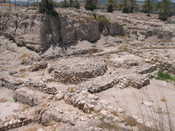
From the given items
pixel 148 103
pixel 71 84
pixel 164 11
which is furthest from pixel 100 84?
pixel 164 11

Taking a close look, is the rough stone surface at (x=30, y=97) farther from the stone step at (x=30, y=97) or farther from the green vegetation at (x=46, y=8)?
the green vegetation at (x=46, y=8)

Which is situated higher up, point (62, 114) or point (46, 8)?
point (46, 8)

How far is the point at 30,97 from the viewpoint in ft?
25.5

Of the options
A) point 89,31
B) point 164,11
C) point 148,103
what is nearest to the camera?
point 148,103

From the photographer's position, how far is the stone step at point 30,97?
7.51m

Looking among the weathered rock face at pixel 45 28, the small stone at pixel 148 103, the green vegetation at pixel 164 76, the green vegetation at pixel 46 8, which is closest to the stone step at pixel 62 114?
the small stone at pixel 148 103

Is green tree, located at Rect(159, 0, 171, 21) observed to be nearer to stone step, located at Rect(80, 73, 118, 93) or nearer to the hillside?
the hillside

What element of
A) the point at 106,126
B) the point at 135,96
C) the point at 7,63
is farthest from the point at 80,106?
the point at 7,63

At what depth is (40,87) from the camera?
8477 millimetres

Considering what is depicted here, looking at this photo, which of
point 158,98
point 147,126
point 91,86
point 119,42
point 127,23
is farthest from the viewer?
point 127,23

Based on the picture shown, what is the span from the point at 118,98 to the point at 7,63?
11884 millimetres

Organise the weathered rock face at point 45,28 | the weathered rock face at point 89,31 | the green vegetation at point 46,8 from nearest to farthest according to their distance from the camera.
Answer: the weathered rock face at point 45,28 < the green vegetation at point 46,8 < the weathered rock face at point 89,31

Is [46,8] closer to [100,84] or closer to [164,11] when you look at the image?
[100,84]

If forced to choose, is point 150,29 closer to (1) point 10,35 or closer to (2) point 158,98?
(1) point 10,35
